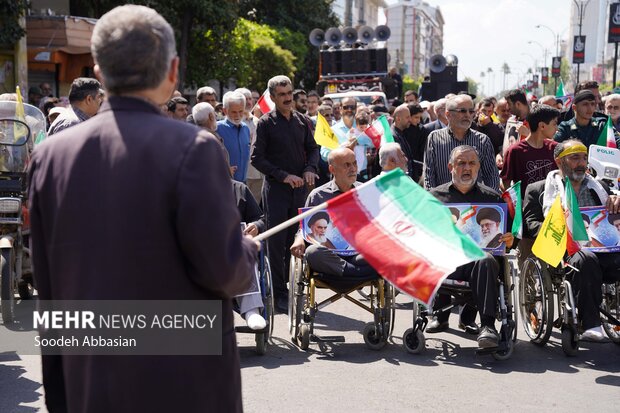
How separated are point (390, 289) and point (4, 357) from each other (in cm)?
292

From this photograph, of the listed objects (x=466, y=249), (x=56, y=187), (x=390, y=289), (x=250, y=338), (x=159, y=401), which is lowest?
(x=250, y=338)

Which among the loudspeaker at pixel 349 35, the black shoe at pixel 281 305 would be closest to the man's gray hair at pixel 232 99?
the black shoe at pixel 281 305

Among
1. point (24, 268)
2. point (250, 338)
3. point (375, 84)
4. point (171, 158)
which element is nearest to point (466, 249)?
point (171, 158)

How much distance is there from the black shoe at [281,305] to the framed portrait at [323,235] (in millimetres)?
1594

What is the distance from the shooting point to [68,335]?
8.79 feet

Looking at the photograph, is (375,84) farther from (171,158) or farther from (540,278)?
(171,158)

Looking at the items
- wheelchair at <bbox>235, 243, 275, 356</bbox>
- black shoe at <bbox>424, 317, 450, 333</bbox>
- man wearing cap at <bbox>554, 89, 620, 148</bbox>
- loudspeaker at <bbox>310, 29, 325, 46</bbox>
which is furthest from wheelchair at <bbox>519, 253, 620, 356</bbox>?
loudspeaker at <bbox>310, 29, 325, 46</bbox>

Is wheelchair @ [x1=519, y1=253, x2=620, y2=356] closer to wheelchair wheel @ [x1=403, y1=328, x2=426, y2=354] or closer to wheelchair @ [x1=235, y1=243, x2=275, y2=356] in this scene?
wheelchair wheel @ [x1=403, y1=328, x2=426, y2=354]

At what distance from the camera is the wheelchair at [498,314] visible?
6789 millimetres

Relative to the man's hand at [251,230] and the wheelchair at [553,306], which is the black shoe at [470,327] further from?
the man's hand at [251,230]

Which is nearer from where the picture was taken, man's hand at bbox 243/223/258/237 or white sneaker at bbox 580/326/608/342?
white sneaker at bbox 580/326/608/342

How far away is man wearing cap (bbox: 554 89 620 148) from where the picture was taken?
9.43 metres

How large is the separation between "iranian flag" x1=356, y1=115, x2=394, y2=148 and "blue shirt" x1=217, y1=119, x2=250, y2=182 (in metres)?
1.51

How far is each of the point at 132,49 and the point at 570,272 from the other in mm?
5319
